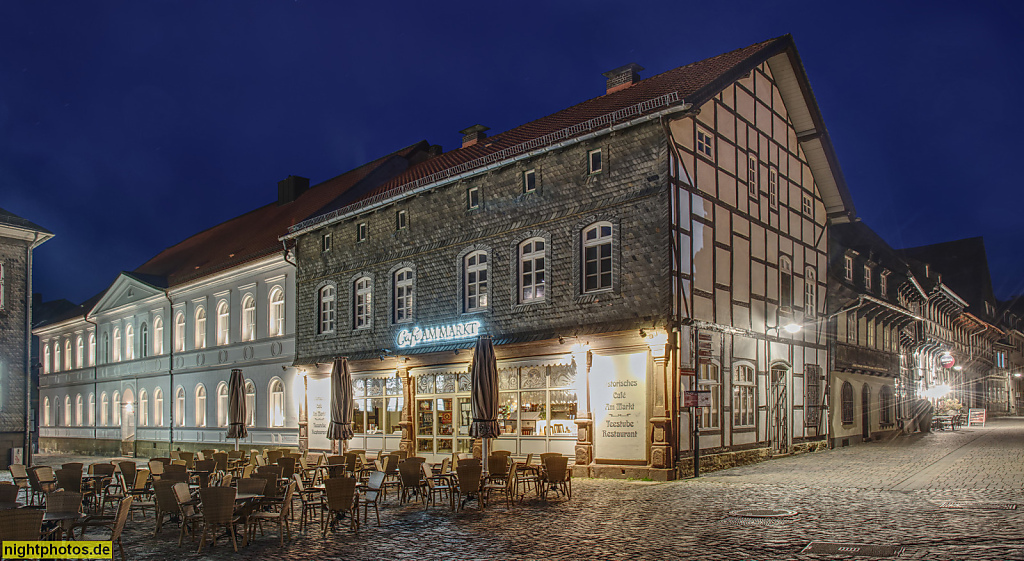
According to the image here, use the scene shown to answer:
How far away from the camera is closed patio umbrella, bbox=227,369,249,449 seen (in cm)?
2434

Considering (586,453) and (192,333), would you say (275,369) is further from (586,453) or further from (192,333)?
(586,453)

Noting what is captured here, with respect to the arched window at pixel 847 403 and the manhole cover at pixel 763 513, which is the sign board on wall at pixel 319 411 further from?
the manhole cover at pixel 763 513

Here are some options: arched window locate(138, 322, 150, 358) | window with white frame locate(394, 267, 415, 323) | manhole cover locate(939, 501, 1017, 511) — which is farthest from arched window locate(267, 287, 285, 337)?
manhole cover locate(939, 501, 1017, 511)

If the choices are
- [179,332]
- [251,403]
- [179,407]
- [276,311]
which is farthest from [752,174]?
[179,407]

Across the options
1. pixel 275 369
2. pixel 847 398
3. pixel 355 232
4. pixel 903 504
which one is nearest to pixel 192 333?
pixel 275 369

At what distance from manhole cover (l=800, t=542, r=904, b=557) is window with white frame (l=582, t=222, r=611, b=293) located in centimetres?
968

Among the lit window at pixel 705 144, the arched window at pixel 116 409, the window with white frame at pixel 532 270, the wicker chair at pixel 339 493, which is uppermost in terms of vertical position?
the lit window at pixel 705 144

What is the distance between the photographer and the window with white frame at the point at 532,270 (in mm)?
20219

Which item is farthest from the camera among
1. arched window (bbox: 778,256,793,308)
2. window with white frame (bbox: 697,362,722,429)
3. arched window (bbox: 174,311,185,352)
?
arched window (bbox: 174,311,185,352)

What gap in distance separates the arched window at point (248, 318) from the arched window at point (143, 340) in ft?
26.5

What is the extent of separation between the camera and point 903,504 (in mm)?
12570

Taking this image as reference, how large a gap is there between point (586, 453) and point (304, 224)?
1362cm

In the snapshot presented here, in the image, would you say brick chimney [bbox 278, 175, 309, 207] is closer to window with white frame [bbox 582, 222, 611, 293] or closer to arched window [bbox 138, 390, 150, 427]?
arched window [bbox 138, 390, 150, 427]

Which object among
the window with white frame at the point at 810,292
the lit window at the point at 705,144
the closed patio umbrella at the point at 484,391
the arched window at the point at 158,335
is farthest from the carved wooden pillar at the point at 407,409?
the arched window at the point at 158,335
